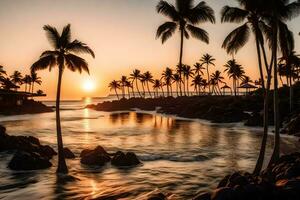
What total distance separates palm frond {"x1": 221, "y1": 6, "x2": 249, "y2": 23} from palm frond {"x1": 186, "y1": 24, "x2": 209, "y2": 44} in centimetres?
2501

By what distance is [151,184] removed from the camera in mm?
20062

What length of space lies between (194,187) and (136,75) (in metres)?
134

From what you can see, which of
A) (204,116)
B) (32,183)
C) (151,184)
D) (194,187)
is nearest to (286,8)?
(194,187)

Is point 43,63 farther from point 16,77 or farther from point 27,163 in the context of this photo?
A: point 16,77

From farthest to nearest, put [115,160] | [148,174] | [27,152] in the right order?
[27,152], [115,160], [148,174]

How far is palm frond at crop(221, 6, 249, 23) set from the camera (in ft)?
70.3

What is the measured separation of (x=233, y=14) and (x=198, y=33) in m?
27.5

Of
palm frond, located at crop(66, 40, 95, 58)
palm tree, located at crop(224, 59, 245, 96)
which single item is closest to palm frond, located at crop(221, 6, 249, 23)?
palm frond, located at crop(66, 40, 95, 58)

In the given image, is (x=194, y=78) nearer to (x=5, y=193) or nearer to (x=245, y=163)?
→ (x=245, y=163)

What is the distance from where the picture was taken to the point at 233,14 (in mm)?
21734

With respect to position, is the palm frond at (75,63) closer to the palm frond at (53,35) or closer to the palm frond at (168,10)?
the palm frond at (53,35)

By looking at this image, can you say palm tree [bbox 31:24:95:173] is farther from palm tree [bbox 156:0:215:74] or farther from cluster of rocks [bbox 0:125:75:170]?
palm tree [bbox 156:0:215:74]

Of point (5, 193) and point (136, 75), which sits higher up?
point (136, 75)

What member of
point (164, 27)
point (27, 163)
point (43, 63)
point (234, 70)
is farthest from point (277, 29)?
point (234, 70)
